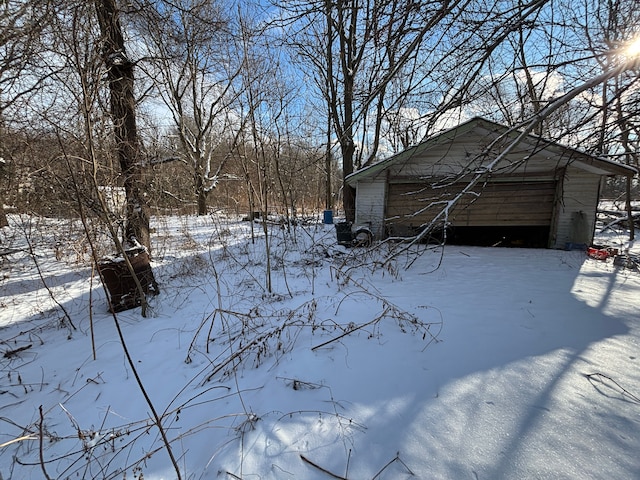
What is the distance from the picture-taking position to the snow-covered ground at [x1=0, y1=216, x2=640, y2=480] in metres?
1.48

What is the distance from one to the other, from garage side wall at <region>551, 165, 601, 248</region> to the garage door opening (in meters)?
0.52

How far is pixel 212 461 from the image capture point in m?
1.51

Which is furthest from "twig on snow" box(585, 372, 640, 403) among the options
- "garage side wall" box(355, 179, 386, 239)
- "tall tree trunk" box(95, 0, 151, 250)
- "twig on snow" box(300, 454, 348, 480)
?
"tall tree trunk" box(95, 0, 151, 250)

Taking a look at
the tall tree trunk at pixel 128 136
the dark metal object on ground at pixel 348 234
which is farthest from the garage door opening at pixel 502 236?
the tall tree trunk at pixel 128 136

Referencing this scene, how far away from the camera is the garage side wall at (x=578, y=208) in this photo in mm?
6645

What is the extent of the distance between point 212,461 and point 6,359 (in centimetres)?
302

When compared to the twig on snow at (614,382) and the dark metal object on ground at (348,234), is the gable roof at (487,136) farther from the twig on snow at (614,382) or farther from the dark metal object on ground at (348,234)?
the twig on snow at (614,382)

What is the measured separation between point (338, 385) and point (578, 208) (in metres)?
8.48

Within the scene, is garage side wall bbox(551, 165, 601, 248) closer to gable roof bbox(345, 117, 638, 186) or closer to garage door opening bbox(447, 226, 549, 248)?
gable roof bbox(345, 117, 638, 186)

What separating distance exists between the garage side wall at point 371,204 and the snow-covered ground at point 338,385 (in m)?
3.97

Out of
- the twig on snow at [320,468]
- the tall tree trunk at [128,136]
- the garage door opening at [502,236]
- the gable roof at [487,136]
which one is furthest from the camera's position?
the garage door opening at [502,236]

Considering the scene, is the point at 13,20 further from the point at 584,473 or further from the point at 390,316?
the point at 584,473

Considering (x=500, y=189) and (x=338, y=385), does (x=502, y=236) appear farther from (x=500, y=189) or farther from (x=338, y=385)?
(x=338, y=385)

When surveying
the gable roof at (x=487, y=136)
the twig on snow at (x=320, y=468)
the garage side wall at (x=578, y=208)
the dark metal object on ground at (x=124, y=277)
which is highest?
the gable roof at (x=487, y=136)
